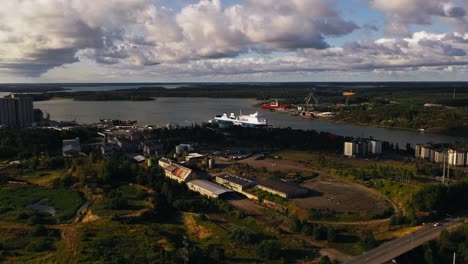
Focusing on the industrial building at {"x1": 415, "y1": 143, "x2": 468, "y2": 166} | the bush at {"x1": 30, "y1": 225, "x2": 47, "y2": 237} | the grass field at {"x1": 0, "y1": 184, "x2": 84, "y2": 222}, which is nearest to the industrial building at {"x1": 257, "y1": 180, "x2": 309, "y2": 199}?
the grass field at {"x1": 0, "y1": 184, "x2": 84, "y2": 222}

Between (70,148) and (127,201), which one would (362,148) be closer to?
(127,201)

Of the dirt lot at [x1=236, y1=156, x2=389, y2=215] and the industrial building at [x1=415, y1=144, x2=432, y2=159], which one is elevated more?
the industrial building at [x1=415, y1=144, x2=432, y2=159]

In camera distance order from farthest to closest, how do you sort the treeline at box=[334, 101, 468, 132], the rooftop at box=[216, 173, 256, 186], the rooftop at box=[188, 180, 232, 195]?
the treeline at box=[334, 101, 468, 132], the rooftop at box=[216, 173, 256, 186], the rooftop at box=[188, 180, 232, 195]

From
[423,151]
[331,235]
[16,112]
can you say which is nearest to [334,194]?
[331,235]

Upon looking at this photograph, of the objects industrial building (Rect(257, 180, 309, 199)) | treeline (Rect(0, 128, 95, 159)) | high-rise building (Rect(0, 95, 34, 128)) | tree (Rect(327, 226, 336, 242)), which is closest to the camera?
tree (Rect(327, 226, 336, 242))

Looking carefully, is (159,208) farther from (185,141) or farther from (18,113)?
(18,113)

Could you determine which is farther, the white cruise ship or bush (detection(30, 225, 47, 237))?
the white cruise ship

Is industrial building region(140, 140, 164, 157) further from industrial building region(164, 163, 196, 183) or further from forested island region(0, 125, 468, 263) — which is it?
industrial building region(164, 163, 196, 183)

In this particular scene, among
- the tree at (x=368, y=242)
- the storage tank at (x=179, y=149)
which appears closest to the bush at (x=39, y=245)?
the tree at (x=368, y=242)
